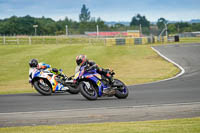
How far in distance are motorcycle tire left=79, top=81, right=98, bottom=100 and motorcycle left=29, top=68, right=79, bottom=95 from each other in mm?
2426

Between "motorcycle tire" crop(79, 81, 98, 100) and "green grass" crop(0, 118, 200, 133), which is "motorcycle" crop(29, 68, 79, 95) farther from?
"green grass" crop(0, 118, 200, 133)

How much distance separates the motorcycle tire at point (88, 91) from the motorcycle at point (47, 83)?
7.96ft

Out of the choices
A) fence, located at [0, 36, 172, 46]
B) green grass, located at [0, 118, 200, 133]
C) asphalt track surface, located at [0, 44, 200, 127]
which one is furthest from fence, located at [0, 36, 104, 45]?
green grass, located at [0, 118, 200, 133]

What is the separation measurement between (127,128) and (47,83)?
826 centimetres

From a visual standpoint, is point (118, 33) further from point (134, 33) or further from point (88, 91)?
point (88, 91)

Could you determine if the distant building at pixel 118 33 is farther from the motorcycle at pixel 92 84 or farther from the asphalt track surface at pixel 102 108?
the motorcycle at pixel 92 84

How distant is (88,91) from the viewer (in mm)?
14117

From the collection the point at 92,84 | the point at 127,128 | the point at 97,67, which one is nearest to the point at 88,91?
the point at 92,84

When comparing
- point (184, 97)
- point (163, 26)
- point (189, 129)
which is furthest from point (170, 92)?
point (163, 26)

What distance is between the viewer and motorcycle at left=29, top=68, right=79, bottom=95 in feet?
54.4

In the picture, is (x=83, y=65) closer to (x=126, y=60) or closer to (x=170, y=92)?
(x=170, y=92)

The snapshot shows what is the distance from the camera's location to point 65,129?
29.4ft

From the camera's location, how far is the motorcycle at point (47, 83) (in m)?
16.6

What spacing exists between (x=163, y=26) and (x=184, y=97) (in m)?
54.2
